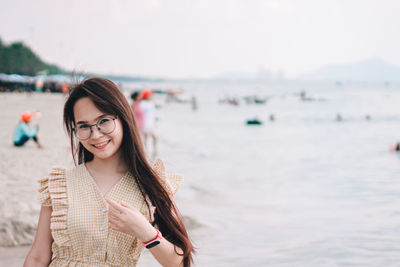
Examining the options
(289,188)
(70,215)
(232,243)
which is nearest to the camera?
(70,215)

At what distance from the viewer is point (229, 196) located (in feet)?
28.6

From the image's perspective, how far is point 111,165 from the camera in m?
1.99

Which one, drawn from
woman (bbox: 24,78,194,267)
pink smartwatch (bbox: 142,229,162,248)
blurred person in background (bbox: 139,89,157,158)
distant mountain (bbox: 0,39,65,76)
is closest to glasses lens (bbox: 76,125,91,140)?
woman (bbox: 24,78,194,267)

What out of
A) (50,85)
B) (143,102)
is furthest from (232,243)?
(50,85)

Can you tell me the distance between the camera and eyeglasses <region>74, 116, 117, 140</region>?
6.17ft

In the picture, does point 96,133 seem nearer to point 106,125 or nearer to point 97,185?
point 106,125

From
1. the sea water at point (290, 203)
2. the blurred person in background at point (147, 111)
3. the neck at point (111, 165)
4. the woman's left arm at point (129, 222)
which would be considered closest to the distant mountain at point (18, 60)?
the sea water at point (290, 203)

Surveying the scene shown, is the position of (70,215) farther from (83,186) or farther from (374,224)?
(374,224)

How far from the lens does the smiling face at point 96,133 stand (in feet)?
6.15

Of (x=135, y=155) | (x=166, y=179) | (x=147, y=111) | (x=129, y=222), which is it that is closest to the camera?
(x=129, y=222)

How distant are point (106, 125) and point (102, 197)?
32cm

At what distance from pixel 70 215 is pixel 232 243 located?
4143 mm

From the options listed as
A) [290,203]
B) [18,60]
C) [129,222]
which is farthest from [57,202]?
[18,60]

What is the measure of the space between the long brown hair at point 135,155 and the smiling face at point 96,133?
0.08ft
